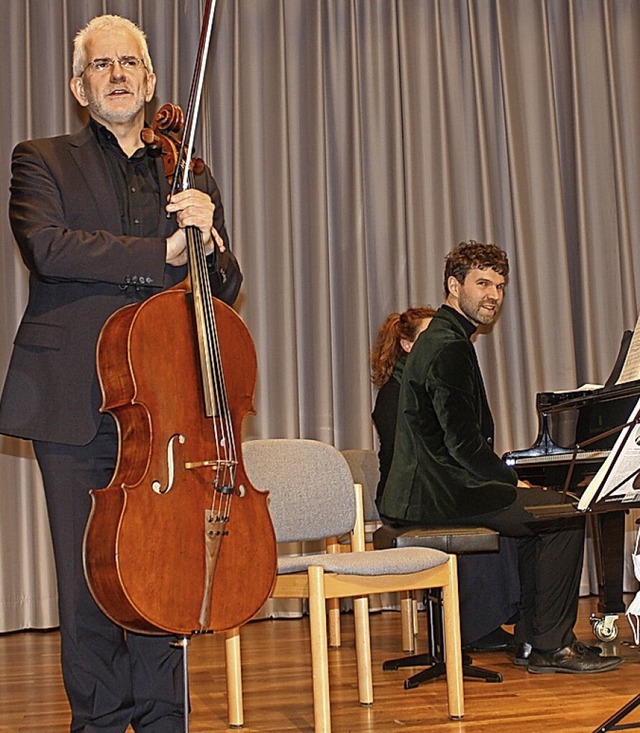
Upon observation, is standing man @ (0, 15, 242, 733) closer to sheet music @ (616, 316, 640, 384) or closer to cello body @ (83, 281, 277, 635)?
cello body @ (83, 281, 277, 635)

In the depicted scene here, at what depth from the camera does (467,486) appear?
344 cm

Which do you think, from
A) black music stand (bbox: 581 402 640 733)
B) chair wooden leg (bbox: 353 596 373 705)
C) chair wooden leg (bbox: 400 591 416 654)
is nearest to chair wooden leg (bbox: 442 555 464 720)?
chair wooden leg (bbox: 353 596 373 705)

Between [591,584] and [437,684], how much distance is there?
228 centimetres

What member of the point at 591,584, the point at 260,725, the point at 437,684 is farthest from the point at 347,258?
the point at 260,725

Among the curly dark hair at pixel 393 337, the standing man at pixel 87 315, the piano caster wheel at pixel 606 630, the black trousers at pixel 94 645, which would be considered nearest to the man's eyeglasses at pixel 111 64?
the standing man at pixel 87 315

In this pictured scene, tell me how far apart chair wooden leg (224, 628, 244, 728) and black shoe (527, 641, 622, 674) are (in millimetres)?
1066

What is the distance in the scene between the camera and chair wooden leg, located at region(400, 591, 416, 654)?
3975 millimetres

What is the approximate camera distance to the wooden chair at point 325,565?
2760 millimetres

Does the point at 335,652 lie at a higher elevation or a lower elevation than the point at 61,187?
lower

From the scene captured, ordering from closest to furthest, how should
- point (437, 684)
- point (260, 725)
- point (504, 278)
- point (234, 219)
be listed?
point (260, 725) → point (437, 684) → point (504, 278) → point (234, 219)

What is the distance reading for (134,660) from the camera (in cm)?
218

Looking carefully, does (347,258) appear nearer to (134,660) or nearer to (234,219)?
(234,219)

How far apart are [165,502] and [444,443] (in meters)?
1.66

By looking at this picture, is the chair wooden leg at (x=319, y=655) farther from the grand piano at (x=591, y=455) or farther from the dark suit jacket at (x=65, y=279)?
the grand piano at (x=591, y=455)
